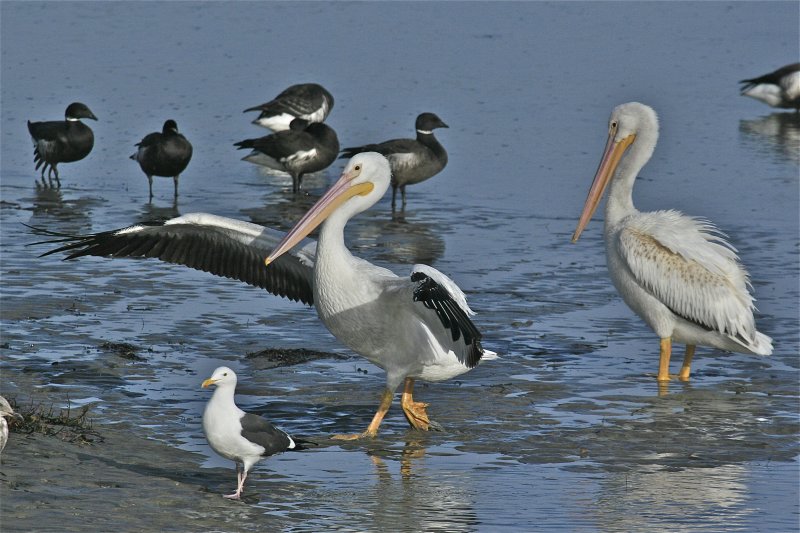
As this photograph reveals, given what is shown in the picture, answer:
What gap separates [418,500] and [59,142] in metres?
9.75

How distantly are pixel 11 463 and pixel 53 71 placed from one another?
17.0 metres

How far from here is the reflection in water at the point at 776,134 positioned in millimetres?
17484

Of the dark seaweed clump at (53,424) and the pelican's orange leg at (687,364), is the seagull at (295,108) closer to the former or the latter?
the pelican's orange leg at (687,364)

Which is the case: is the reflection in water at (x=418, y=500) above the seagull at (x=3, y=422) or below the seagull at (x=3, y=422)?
below

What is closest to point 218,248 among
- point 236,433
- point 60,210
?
point 236,433

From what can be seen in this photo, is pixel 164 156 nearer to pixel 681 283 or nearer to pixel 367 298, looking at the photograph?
pixel 681 283

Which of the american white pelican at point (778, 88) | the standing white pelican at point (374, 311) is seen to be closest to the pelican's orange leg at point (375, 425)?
the standing white pelican at point (374, 311)

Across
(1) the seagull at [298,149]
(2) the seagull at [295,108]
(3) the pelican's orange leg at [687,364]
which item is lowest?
(3) the pelican's orange leg at [687,364]

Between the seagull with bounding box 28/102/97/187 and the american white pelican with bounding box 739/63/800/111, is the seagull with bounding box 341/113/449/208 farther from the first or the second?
the american white pelican with bounding box 739/63/800/111

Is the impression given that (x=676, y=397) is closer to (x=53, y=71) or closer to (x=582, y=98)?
(x=582, y=98)

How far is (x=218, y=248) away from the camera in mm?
8516

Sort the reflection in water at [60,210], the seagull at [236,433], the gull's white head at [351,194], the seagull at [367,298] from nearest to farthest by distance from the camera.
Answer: the seagull at [236,433] < the seagull at [367,298] < the gull's white head at [351,194] < the reflection in water at [60,210]

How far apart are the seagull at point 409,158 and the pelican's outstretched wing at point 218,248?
5.69m

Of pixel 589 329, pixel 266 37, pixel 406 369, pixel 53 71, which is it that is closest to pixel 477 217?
pixel 589 329
